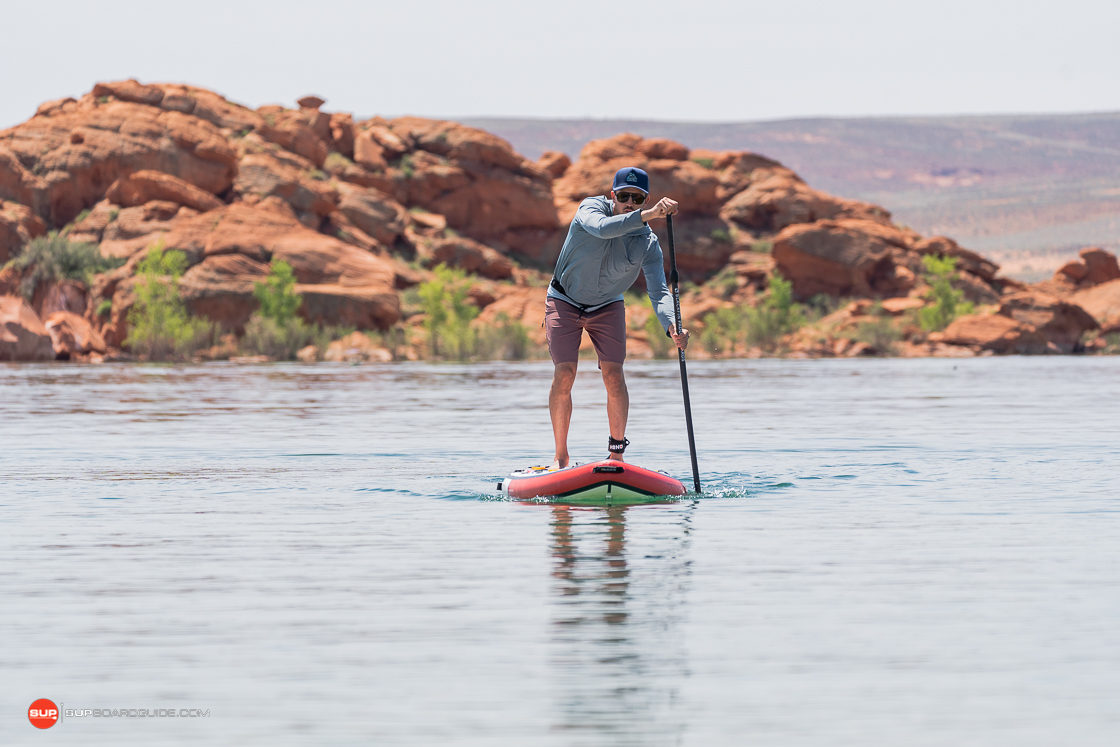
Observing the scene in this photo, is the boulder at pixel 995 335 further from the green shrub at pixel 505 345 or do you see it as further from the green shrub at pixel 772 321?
the green shrub at pixel 505 345

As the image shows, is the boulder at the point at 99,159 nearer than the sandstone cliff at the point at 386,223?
No

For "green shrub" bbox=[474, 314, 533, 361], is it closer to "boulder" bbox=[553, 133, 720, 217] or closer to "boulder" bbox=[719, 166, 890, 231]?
"boulder" bbox=[553, 133, 720, 217]

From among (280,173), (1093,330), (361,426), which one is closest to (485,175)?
(280,173)

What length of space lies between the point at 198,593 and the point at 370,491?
15.1ft

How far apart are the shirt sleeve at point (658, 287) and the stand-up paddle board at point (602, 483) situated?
1159 mm

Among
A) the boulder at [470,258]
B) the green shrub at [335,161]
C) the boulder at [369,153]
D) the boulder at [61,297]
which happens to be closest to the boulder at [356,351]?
the boulder at [61,297]

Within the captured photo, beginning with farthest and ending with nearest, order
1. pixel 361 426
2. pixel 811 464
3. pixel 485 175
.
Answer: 1. pixel 485 175
2. pixel 361 426
3. pixel 811 464

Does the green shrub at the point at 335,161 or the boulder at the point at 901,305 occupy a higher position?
the green shrub at the point at 335,161

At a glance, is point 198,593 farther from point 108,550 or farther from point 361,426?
point 361,426

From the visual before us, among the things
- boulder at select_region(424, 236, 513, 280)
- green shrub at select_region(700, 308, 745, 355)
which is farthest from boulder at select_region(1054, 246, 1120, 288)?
boulder at select_region(424, 236, 513, 280)

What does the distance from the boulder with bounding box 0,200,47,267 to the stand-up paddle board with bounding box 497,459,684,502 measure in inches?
2343

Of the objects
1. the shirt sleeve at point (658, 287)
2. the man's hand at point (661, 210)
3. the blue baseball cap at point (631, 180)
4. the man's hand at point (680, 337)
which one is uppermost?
the blue baseball cap at point (631, 180)

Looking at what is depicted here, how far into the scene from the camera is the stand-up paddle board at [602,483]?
10109 mm

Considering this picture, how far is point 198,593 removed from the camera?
21.6 ft
